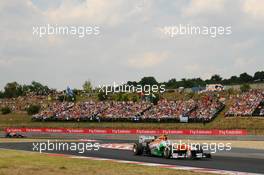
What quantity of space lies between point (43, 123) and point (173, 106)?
1708cm

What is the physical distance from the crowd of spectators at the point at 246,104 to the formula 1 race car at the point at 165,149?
97.4 ft

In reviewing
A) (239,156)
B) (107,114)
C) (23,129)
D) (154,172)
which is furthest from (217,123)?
(154,172)

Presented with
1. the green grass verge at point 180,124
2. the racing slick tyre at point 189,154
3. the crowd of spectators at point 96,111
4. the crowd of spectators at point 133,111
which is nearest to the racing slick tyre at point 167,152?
the racing slick tyre at point 189,154

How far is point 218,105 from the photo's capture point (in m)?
59.1

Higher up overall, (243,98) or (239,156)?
(243,98)

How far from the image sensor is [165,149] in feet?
76.0

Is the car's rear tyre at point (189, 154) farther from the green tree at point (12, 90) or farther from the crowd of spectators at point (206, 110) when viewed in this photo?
the green tree at point (12, 90)

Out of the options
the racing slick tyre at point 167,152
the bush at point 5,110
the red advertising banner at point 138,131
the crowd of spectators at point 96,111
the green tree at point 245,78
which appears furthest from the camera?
the green tree at point 245,78

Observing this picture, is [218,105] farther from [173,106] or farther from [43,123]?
[43,123]

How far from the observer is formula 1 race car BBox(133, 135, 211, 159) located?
22.3 meters

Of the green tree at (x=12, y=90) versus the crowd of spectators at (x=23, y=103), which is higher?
the green tree at (x=12, y=90)

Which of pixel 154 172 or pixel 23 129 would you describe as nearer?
pixel 154 172

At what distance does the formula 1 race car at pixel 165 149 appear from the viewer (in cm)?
2233

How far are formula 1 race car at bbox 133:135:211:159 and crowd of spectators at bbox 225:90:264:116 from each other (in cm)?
2968
